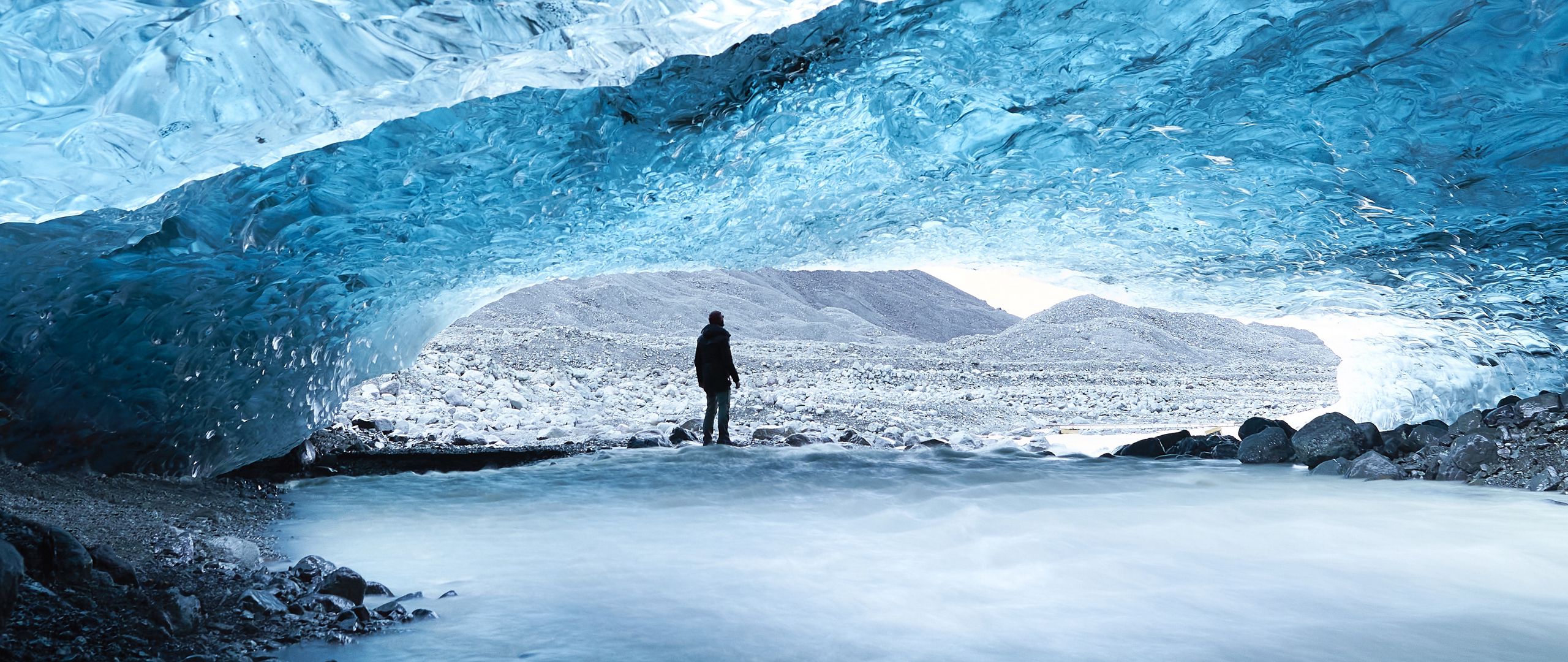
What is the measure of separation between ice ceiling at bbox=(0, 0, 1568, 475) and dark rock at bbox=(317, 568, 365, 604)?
6.32ft

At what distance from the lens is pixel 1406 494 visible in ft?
21.3

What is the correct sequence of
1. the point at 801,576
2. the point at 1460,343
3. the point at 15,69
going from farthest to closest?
1. the point at 1460,343
2. the point at 801,576
3. the point at 15,69

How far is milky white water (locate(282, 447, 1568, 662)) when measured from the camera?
3406 mm

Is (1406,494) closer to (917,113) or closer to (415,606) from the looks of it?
(917,113)

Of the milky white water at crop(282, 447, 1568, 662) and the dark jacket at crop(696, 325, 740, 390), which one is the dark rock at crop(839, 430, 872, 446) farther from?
the milky white water at crop(282, 447, 1568, 662)

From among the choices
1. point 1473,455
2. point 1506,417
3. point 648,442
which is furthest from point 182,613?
point 1506,417

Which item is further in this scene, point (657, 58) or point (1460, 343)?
point (1460, 343)

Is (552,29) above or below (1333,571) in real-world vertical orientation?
above

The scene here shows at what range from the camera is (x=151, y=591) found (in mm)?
3129

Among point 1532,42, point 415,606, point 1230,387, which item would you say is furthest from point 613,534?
point 1230,387

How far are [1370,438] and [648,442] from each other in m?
6.57

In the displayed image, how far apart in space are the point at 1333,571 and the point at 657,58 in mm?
4123

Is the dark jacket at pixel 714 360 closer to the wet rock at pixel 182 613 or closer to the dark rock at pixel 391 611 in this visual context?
the dark rock at pixel 391 611

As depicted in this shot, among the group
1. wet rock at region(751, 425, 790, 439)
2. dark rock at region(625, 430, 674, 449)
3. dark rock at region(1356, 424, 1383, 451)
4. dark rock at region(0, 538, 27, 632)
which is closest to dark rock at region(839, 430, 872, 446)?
wet rock at region(751, 425, 790, 439)
